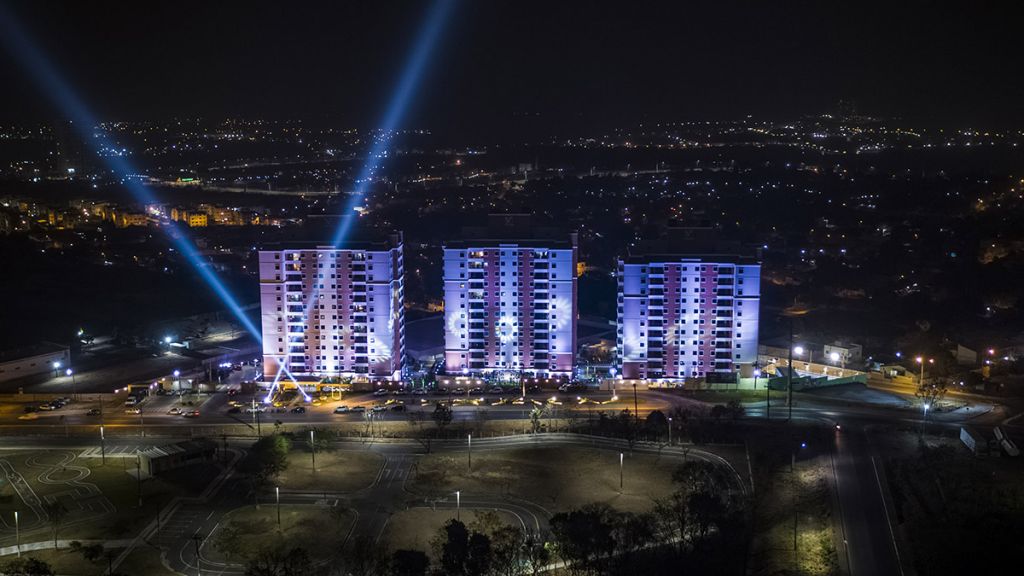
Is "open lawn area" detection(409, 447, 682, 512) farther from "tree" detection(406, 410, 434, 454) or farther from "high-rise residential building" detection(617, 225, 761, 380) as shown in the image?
"high-rise residential building" detection(617, 225, 761, 380)

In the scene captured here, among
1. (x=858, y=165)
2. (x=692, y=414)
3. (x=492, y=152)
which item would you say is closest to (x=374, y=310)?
(x=692, y=414)

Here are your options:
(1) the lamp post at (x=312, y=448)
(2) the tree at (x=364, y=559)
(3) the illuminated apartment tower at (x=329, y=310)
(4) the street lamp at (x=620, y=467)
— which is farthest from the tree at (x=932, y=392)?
(1) the lamp post at (x=312, y=448)

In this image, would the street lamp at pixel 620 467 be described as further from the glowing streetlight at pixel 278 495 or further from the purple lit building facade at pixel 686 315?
the glowing streetlight at pixel 278 495

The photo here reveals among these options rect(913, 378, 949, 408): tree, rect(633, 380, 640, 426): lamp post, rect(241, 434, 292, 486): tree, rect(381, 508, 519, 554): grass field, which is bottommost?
rect(381, 508, 519, 554): grass field

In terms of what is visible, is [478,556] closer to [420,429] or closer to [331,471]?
[331,471]

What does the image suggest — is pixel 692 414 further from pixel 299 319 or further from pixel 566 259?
pixel 299 319

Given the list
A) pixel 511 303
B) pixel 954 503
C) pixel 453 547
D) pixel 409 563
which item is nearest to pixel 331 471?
pixel 453 547

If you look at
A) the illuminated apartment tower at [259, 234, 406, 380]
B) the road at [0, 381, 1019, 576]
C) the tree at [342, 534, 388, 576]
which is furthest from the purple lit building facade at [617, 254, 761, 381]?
the tree at [342, 534, 388, 576]

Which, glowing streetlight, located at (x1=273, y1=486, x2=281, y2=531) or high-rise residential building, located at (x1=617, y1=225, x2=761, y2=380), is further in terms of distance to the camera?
high-rise residential building, located at (x1=617, y1=225, x2=761, y2=380)
